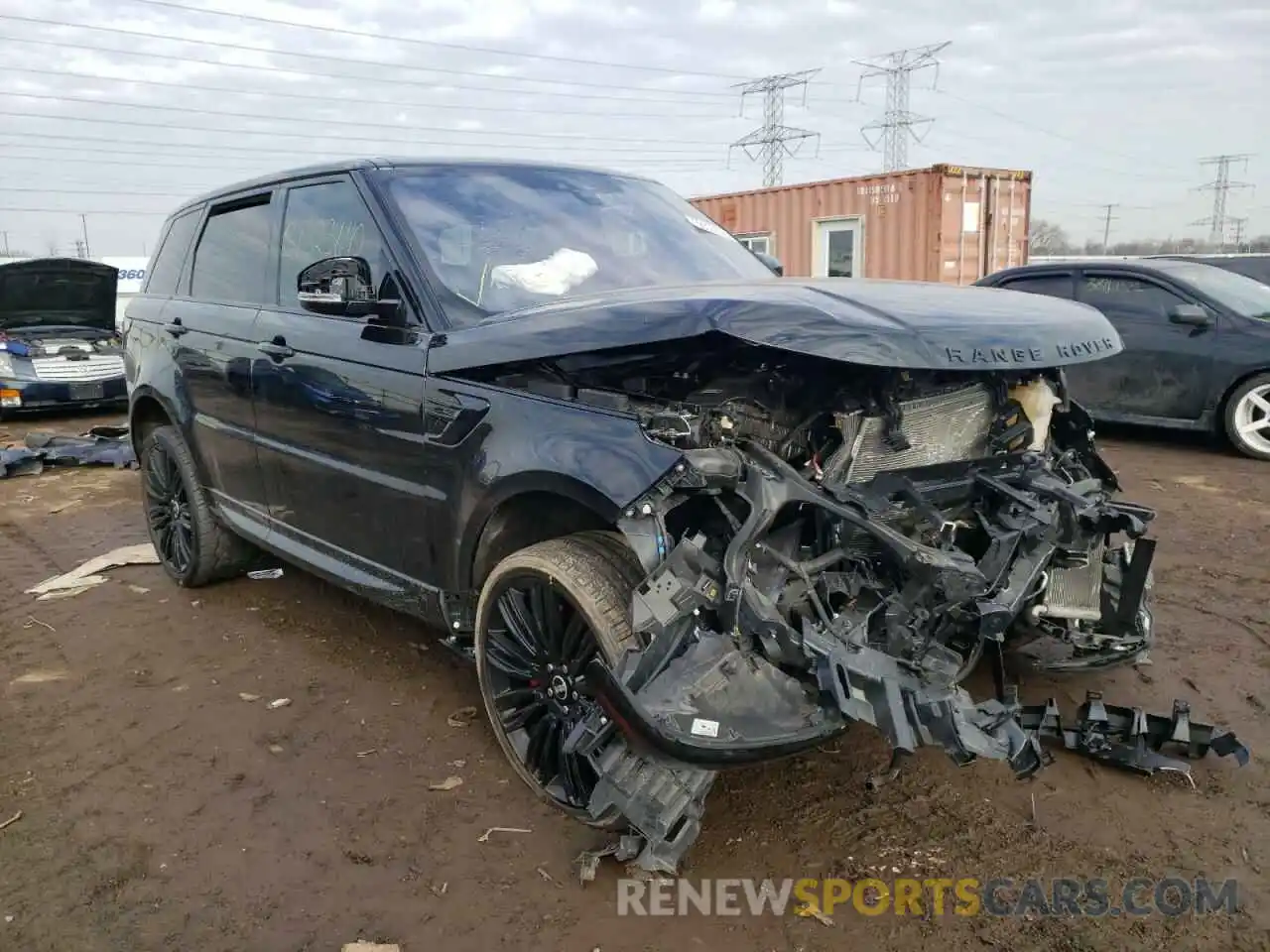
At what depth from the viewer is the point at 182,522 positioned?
5.29 m

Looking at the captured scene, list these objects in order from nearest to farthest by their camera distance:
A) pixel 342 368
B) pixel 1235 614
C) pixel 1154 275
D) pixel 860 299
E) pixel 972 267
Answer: pixel 860 299 < pixel 342 368 < pixel 1235 614 < pixel 1154 275 < pixel 972 267

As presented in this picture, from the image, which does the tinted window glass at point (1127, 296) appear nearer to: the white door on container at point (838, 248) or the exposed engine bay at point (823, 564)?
the exposed engine bay at point (823, 564)

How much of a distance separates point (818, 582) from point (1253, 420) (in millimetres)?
6968

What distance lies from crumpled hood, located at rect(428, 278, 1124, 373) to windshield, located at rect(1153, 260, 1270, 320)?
6.06 m

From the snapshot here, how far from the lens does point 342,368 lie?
358cm

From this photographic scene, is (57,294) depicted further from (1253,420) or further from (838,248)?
(1253,420)

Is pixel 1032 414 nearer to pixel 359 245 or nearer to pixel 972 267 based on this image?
pixel 359 245

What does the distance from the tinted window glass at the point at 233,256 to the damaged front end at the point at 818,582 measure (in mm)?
2529

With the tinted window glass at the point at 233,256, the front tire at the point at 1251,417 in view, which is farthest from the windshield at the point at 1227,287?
the tinted window glass at the point at 233,256

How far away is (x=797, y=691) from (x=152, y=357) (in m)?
4.28

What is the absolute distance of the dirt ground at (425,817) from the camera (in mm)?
2527

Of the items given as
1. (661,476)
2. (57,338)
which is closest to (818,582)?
(661,476)

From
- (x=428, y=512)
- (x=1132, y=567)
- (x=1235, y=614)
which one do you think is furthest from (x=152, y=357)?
(x=1235, y=614)

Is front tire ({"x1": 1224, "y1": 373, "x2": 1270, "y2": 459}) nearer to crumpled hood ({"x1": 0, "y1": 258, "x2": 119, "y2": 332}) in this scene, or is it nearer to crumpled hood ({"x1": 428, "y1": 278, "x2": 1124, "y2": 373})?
crumpled hood ({"x1": 428, "y1": 278, "x2": 1124, "y2": 373})
